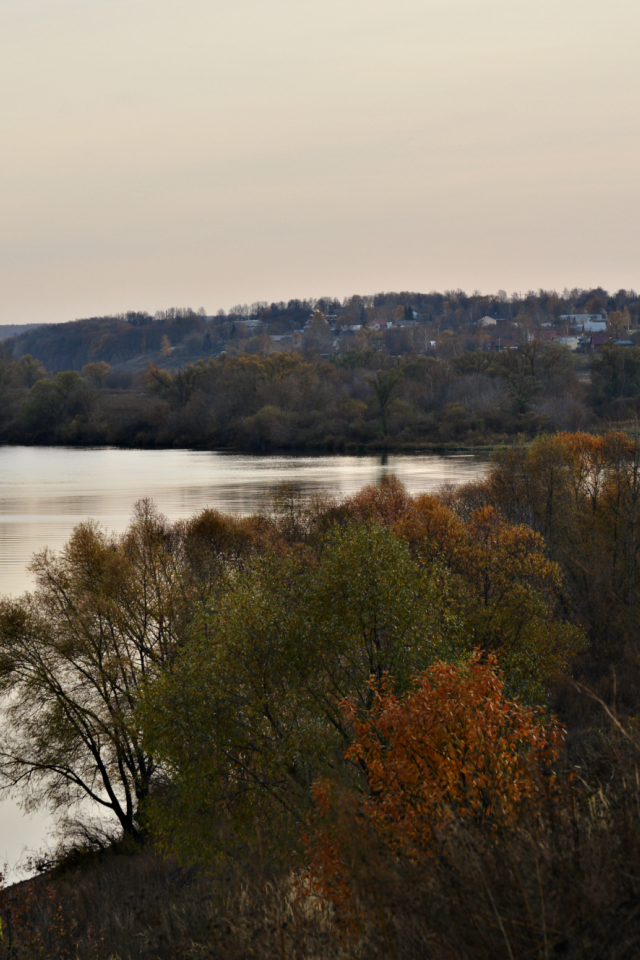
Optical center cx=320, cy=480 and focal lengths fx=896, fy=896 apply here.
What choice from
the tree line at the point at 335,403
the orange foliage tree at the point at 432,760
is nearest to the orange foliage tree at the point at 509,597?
the orange foliage tree at the point at 432,760

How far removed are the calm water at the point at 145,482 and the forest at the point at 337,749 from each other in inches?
658

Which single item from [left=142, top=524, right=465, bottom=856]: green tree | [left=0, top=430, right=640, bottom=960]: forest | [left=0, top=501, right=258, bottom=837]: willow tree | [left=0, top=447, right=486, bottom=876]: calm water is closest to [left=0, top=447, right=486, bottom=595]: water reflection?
[left=0, top=447, right=486, bottom=876]: calm water

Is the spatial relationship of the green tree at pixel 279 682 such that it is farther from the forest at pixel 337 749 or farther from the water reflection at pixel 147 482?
the water reflection at pixel 147 482

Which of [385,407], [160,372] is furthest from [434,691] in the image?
[160,372]

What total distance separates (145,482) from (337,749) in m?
63.6

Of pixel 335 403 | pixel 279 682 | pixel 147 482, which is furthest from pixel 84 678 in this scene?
pixel 335 403

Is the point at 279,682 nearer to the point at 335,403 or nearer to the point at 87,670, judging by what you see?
the point at 87,670

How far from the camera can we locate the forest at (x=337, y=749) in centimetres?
477

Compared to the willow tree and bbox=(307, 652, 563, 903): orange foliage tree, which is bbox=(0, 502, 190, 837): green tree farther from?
bbox=(307, 652, 563, 903): orange foliage tree

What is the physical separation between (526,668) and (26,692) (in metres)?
12.8

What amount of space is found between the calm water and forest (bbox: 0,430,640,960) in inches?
658

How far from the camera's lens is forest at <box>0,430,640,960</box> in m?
4.77

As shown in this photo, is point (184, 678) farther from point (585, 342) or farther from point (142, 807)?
point (585, 342)

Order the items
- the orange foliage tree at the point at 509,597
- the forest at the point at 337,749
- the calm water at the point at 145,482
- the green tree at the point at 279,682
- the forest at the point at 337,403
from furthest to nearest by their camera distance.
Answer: the forest at the point at 337,403, the calm water at the point at 145,482, the orange foliage tree at the point at 509,597, the green tree at the point at 279,682, the forest at the point at 337,749
